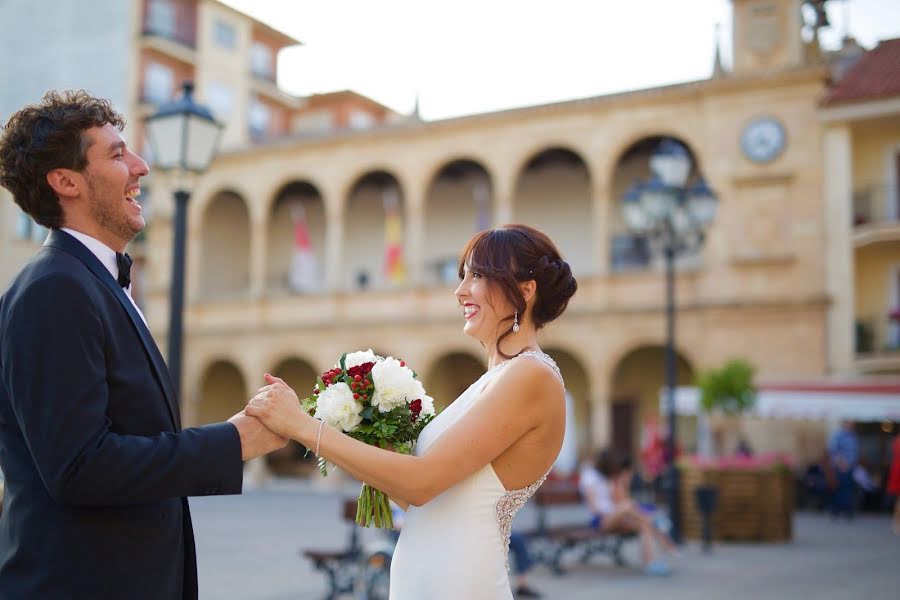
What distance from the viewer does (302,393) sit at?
1409 inches

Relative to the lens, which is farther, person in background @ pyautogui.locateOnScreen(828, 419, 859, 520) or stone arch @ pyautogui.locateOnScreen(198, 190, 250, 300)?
stone arch @ pyautogui.locateOnScreen(198, 190, 250, 300)

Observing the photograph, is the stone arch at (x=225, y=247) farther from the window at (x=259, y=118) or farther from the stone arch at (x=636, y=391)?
the stone arch at (x=636, y=391)

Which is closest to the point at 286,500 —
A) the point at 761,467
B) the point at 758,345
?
the point at 758,345

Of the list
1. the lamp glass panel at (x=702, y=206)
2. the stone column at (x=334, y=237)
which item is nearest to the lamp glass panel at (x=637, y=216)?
the lamp glass panel at (x=702, y=206)

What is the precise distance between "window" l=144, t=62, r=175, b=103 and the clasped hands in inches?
1629

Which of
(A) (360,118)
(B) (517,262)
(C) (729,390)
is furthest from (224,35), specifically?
(B) (517,262)

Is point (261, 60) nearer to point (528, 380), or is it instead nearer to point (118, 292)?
point (528, 380)

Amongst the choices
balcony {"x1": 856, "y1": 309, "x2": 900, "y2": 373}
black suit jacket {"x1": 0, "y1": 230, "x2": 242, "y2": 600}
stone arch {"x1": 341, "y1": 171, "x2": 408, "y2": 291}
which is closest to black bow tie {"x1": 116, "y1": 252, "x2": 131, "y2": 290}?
black suit jacket {"x1": 0, "y1": 230, "x2": 242, "y2": 600}

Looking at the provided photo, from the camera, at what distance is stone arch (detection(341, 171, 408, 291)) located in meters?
35.4

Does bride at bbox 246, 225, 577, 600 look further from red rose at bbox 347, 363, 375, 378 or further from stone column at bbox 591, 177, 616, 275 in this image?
stone column at bbox 591, 177, 616, 275

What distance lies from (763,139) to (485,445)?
2596cm

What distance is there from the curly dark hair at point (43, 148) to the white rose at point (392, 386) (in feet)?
3.46

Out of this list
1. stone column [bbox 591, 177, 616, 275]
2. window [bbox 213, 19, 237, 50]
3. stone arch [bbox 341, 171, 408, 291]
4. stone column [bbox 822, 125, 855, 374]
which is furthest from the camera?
window [bbox 213, 19, 237, 50]

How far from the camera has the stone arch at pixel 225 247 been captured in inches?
1462
